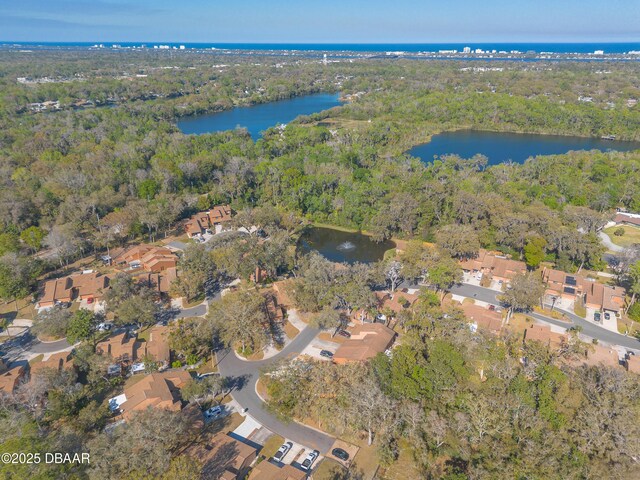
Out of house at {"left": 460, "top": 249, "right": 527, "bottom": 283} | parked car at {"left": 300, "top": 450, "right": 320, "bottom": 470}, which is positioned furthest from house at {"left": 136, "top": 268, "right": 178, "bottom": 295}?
house at {"left": 460, "top": 249, "right": 527, "bottom": 283}

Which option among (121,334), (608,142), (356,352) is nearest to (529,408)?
(356,352)

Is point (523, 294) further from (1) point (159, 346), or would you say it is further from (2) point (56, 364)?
(2) point (56, 364)

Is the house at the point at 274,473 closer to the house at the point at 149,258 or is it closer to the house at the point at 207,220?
the house at the point at 149,258

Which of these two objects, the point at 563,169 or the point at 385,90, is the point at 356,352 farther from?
the point at 385,90

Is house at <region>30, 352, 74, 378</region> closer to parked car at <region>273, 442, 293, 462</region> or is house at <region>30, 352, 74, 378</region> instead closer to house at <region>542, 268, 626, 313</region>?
parked car at <region>273, 442, 293, 462</region>

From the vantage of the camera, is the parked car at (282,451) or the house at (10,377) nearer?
the parked car at (282,451)

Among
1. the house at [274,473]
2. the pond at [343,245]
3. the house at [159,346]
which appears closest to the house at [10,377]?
the house at [159,346]

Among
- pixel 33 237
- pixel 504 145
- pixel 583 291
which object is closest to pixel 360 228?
pixel 583 291
